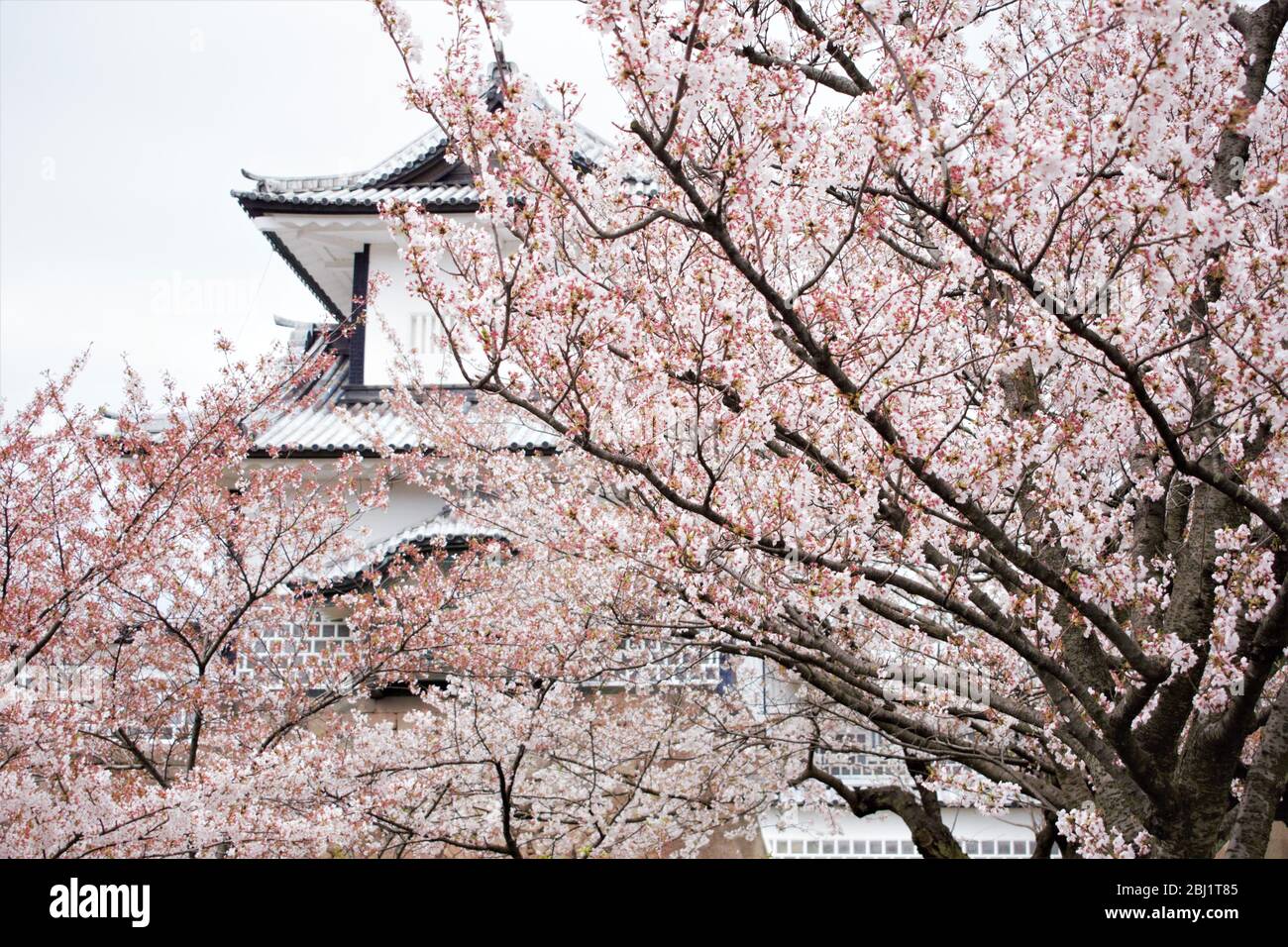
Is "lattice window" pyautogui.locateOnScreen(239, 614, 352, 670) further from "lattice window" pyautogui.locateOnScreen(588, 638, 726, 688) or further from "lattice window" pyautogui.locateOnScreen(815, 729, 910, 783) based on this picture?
"lattice window" pyautogui.locateOnScreen(815, 729, 910, 783)

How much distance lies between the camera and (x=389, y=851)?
29.4ft

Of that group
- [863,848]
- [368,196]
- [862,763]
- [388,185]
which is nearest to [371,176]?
[388,185]

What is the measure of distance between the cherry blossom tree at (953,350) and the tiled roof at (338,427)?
639 centimetres

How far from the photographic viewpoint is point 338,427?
45.1 ft

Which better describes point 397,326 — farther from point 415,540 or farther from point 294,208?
point 415,540

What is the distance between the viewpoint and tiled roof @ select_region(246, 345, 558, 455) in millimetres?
12797

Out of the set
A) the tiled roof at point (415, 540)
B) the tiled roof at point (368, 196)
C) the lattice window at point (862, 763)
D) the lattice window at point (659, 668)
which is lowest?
the lattice window at point (862, 763)

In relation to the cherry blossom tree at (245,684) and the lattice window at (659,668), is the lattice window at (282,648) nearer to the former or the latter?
the cherry blossom tree at (245,684)

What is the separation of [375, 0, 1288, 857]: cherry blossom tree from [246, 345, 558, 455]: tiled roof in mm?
6395

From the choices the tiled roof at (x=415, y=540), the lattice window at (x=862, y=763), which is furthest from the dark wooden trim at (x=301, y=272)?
the lattice window at (x=862, y=763)

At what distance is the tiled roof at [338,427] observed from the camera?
12.8m

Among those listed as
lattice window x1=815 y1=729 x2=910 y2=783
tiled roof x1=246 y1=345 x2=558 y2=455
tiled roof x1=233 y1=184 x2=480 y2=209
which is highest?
tiled roof x1=233 y1=184 x2=480 y2=209

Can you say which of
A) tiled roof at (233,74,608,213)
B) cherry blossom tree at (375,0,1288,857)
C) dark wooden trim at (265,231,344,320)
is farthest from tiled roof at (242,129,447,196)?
cherry blossom tree at (375,0,1288,857)
